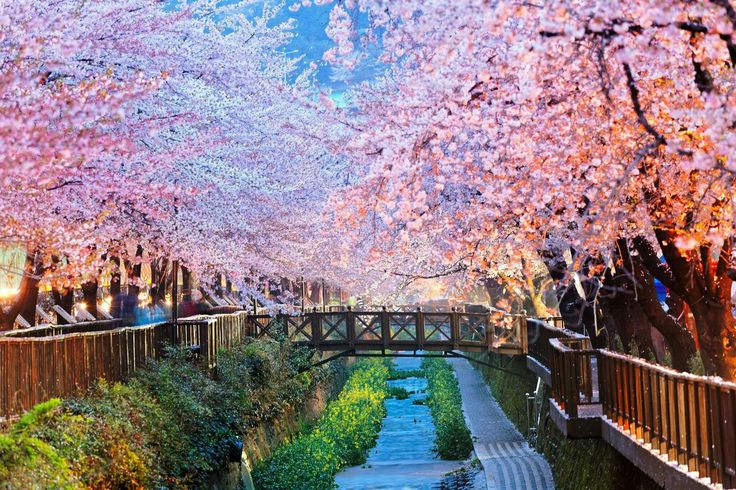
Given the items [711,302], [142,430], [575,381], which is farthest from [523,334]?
[711,302]

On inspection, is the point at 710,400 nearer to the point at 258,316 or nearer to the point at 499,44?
the point at 499,44

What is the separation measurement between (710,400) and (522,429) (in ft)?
73.1

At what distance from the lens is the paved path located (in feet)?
77.1

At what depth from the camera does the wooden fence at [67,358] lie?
13312mm

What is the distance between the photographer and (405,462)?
3366 cm

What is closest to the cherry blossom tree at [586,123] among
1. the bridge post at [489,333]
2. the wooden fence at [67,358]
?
the wooden fence at [67,358]

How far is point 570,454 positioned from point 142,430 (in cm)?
872

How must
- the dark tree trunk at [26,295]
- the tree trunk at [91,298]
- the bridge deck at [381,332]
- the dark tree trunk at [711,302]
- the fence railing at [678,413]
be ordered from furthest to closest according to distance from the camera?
the bridge deck at [381,332]
the tree trunk at [91,298]
the dark tree trunk at [26,295]
the dark tree trunk at [711,302]
the fence railing at [678,413]

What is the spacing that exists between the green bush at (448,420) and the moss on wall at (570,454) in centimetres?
173

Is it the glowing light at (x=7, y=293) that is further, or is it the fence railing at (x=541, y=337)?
the glowing light at (x=7, y=293)

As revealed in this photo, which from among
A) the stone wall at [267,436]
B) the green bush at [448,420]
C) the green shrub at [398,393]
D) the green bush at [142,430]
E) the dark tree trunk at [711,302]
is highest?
the dark tree trunk at [711,302]

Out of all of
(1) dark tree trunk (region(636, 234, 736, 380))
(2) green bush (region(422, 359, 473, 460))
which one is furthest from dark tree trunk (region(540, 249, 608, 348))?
(2) green bush (region(422, 359, 473, 460))

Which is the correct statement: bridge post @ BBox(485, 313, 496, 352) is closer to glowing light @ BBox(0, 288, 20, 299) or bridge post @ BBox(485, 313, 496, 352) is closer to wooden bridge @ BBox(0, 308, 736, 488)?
wooden bridge @ BBox(0, 308, 736, 488)

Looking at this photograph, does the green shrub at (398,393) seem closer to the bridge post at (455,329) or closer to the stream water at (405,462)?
the stream water at (405,462)
